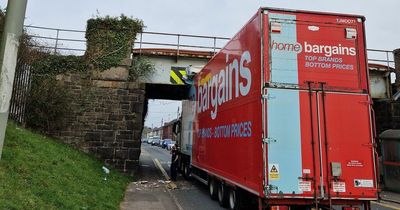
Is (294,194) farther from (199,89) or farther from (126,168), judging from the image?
(126,168)

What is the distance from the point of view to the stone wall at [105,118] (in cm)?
1600

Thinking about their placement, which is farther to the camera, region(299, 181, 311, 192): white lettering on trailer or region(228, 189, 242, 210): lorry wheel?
region(228, 189, 242, 210): lorry wheel

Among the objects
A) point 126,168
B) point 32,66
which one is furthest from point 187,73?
point 32,66

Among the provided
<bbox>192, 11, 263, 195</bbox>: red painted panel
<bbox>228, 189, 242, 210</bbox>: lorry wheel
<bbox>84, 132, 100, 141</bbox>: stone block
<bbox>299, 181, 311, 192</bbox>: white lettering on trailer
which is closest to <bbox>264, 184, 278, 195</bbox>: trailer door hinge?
<bbox>192, 11, 263, 195</bbox>: red painted panel

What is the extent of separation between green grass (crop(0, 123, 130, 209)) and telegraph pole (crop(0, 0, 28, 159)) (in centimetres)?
337

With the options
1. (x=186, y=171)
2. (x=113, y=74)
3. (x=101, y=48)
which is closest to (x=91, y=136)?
(x=113, y=74)

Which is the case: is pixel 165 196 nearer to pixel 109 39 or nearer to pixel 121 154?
pixel 121 154

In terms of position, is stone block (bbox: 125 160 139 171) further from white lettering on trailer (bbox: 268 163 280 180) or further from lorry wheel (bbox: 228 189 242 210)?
white lettering on trailer (bbox: 268 163 280 180)

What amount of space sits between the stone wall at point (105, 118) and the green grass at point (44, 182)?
3938mm

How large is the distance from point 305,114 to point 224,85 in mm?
3127

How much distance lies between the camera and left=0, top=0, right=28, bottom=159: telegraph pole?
115 inches

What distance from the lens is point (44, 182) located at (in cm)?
789

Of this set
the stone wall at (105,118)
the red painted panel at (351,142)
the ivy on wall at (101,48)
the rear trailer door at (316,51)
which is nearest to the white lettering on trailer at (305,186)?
the red painted panel at (351,142)

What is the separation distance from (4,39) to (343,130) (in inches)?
236
